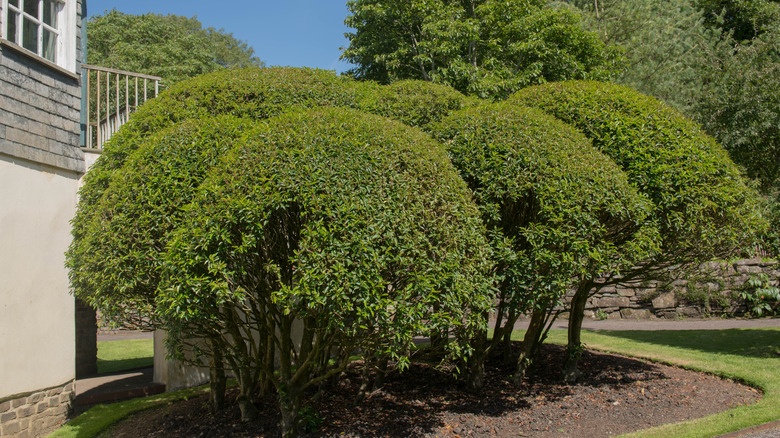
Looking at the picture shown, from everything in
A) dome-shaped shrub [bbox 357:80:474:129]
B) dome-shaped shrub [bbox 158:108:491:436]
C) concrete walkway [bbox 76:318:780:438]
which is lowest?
concrete walkway [bbox 76:318:780:438]

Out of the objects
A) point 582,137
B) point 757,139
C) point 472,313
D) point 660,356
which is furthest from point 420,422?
point 757,139

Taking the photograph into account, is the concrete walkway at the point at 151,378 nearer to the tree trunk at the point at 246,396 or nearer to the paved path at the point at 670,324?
the paved path at the point at 670,324

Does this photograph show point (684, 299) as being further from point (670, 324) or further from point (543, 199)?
point (543, 199)

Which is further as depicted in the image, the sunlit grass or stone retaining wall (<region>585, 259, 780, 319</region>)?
stone retaining wall (<region>585, 259, 780, 319</region>)

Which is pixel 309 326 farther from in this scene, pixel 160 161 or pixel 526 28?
pixel 526 28

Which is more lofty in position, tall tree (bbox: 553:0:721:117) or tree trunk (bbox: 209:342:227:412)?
tall tree (bbox: 553:0:721:117)

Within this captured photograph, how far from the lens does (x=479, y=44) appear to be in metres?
16.2

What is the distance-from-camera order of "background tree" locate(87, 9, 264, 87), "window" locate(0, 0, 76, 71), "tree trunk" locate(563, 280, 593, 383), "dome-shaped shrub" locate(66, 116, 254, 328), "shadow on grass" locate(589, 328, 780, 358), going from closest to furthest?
"dome-shaped shrub" locate(66, 116, 254, 328) < "window" locate(0, 0, 76, 71) < "tree trunk" locate(563, 280, 593, 383) < "shadow on grass" locate(589, 328, 780, 358) < "background tree" locate(87, 9, 264, 87)

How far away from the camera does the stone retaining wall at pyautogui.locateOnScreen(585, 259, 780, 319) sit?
15117 millimetres

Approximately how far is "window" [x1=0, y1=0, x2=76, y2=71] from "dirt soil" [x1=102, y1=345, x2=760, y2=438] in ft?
16.1

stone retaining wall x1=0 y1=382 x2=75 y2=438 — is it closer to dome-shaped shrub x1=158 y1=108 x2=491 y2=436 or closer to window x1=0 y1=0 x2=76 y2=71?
dome-shaped shrub x1=158 y1=108 x2=491 y2=436

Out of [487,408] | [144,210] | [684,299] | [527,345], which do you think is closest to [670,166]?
[527,345]

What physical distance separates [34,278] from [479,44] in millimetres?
12880

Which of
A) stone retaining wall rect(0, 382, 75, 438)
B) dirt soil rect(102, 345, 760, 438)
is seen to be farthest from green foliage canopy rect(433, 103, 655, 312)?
stone retaining wall rect(0, 382, 75, 438)
